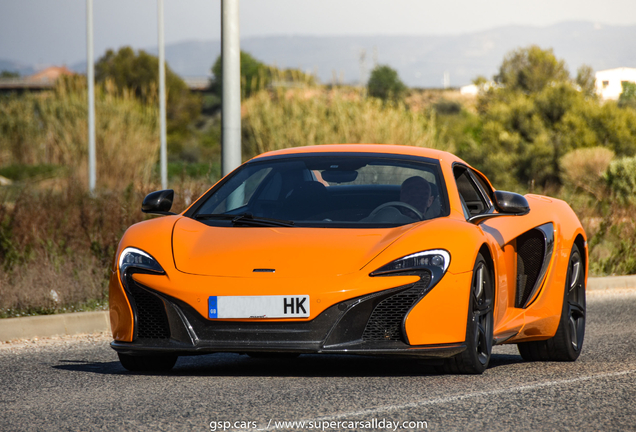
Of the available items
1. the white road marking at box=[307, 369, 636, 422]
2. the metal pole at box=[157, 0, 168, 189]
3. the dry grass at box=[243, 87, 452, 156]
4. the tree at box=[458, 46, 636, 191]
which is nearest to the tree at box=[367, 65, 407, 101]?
the tree at box=[458, 46, 636, 191]

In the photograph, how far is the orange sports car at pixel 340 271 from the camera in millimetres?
4867

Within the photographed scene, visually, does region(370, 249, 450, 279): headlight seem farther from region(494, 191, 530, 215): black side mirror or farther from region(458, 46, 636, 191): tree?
region(458, 46, 636, 191): tree

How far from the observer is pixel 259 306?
4879mm

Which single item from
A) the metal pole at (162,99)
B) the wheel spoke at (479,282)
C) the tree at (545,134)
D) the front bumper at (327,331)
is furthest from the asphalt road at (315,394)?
the tree at (545,134)

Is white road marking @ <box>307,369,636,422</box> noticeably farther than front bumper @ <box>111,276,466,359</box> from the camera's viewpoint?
No

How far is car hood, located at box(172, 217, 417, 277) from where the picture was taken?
4.95 m

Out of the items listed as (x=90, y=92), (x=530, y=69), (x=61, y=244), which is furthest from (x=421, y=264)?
(x=530, y=69)

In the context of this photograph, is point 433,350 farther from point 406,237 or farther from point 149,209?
point 149,209

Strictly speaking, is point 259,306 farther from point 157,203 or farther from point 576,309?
point 576,309

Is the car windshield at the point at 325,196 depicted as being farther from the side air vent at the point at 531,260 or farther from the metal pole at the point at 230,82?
the metal pole at the point at 230,82

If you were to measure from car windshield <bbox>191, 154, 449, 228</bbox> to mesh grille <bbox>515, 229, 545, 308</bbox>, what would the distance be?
2.39ft

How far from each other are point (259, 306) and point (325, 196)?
1258 millimetres

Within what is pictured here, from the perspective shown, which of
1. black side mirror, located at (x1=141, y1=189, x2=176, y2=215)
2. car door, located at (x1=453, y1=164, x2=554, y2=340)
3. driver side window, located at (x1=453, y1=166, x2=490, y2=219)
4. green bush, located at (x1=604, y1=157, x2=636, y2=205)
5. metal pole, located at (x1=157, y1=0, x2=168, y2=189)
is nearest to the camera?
car door, located at (x1=453, y1=164, x2=554, y2=340)

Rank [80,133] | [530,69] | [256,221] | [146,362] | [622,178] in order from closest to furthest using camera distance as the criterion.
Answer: [256,221] < [146,362] < [622,178] < [80,133] < [530,69]
